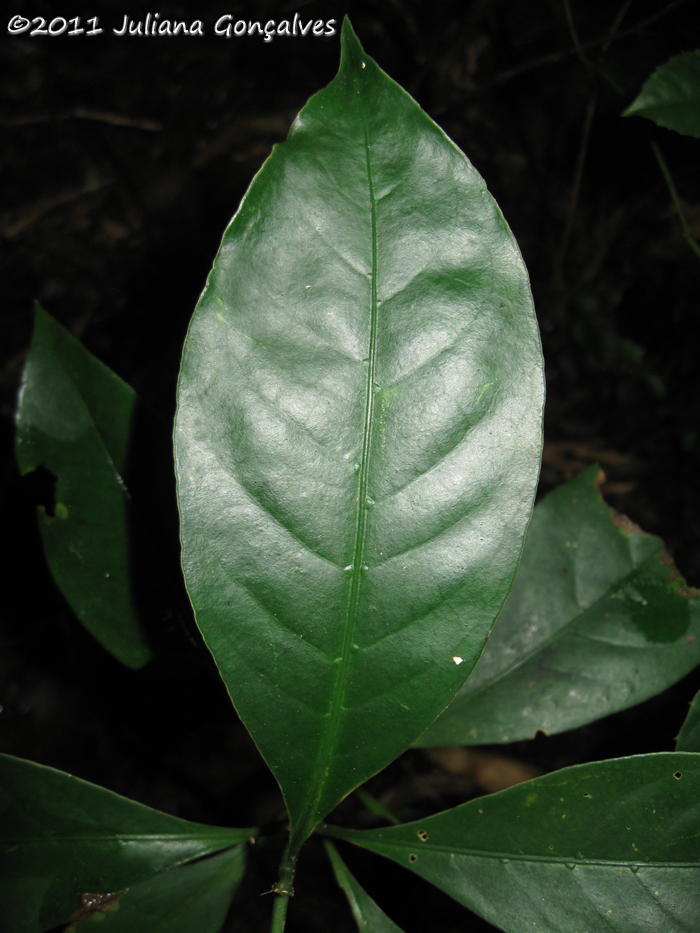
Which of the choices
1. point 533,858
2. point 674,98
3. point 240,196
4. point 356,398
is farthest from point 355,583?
point 240,196

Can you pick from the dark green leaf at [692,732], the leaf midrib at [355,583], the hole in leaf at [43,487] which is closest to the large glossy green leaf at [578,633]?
the dark green leaf at [692,732]

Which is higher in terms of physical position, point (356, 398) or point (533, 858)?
point (356, 398)

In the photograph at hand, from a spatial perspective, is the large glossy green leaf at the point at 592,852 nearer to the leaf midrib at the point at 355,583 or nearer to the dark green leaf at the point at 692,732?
the dark green leaf at the point at 692,732

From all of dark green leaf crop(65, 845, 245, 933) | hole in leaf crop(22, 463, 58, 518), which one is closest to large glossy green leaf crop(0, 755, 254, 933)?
dark green leaf crop(65, 845, 245, 933)

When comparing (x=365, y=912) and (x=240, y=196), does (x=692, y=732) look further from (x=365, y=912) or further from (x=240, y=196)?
(x=240, y=196)

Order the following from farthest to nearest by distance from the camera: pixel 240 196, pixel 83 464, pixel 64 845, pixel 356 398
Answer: pixel 240 196, pixel 83 464, pixel 64 845, pixel 356 398

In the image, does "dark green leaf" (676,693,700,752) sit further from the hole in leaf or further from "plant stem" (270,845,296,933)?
the hole in leaf

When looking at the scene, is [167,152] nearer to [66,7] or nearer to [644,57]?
[66,7]
